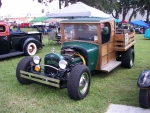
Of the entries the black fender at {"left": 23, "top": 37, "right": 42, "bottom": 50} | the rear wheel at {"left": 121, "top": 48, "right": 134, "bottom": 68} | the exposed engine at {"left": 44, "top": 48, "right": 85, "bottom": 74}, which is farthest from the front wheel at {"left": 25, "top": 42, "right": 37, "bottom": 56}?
the rear wheel at {"left": 121, "top": 48, "right": 134, "bottom": 68}

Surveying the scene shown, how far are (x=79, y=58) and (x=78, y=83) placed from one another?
1.04 metres

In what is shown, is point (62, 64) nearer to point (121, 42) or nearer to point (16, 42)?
point (121, 42)

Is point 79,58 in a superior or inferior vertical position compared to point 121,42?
inferior

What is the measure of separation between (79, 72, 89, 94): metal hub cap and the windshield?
1.24m

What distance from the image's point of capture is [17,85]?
4684 millimetres

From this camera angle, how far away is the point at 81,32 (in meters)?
5.04

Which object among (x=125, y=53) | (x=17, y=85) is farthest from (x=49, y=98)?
(x=125, y=53)

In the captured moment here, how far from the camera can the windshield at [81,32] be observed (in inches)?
191

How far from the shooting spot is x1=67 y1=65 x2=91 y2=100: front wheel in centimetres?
361

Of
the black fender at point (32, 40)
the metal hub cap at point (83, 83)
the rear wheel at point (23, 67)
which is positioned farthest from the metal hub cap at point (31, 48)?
the metal hub cap at point (83, 83)

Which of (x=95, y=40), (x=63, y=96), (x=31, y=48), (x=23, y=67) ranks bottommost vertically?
(x=63, y=96)

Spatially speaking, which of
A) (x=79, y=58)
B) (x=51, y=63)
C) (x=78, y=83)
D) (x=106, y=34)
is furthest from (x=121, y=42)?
(x=78, y=83)

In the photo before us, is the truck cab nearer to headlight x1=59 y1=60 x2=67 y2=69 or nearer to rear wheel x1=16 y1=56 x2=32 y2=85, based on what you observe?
headlight x1=59 y1=60 x2=67 y2=69

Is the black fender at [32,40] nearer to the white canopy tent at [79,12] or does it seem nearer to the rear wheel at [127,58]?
the white canopy tent at [79,12]
